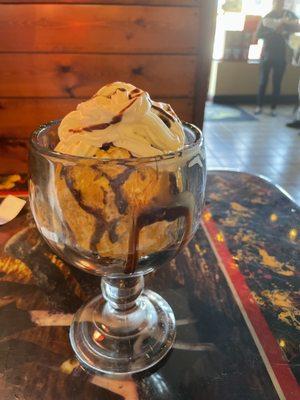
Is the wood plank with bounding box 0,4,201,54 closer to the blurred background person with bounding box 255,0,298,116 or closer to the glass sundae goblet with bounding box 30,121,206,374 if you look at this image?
the glass sundae goblet with bounding box 30,121,206,374

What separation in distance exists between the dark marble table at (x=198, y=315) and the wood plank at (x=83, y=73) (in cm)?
86

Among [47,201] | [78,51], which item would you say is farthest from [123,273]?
[78,51]

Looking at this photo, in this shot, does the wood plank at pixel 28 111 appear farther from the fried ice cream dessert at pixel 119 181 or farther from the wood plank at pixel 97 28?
the fried ice cream dessert at pixel 119 181

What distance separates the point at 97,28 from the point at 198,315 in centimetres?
121

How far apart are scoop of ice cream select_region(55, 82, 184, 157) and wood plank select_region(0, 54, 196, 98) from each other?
1113 mm

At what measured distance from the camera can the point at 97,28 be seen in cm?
141

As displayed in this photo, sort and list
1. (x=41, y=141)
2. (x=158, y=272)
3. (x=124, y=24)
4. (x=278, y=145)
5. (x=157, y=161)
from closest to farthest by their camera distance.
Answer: (x=157, y=161)
(x=41, y=141)
(x=158, y=272)
(x=124, y=24)
(x=278, y=145)

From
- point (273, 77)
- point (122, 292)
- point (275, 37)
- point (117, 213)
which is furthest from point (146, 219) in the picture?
point (273, 77)

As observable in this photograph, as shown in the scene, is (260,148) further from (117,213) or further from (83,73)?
(117,213)

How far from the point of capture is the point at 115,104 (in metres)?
0.45

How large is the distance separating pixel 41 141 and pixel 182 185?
21 cm

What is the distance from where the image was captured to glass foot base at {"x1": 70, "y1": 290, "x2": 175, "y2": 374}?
19.5 inches

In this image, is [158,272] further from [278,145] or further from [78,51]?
[278,145]

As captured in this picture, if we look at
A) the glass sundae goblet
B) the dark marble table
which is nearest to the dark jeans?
the dark marble table
